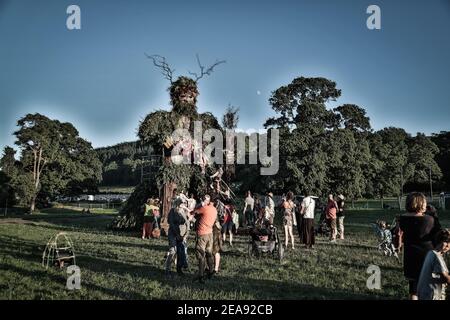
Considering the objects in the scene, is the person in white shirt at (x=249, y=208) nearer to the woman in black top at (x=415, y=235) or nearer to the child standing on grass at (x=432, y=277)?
the woman in black top at (x=415, y=235)

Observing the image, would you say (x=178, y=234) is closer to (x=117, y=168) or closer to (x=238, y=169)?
(x=238, y=169)

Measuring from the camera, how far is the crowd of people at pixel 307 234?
Result: 5.50 metres

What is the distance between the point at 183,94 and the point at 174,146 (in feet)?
8.99

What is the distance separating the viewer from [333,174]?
35156 millimetres

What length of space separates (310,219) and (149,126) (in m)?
9.49

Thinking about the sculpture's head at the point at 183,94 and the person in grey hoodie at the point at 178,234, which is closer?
the person in grey hoodie at the point at 178,234

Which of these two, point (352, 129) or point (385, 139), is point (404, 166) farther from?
point (352, 129)

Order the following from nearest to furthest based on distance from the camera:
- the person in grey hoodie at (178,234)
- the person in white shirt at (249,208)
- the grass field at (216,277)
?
1. the grass field at (216,277)
2. the person in grey hoodie at (178,234)
3. the person in white shirt at (249,208)

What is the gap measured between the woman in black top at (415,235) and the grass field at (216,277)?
1804 mm

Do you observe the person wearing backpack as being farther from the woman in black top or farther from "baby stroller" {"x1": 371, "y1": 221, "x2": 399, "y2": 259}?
the woman in black top

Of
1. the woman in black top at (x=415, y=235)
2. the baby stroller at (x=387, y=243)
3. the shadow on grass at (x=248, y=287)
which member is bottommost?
the shadow on grass at (x=248, y=287)

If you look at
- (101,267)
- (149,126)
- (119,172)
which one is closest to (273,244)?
(101,267)

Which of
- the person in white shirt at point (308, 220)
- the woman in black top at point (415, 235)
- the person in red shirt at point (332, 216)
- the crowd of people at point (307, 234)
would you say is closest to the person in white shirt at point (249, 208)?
the crowd of people at point (307, 234)

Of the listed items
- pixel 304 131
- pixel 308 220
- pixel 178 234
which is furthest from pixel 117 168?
pixel 178 234
